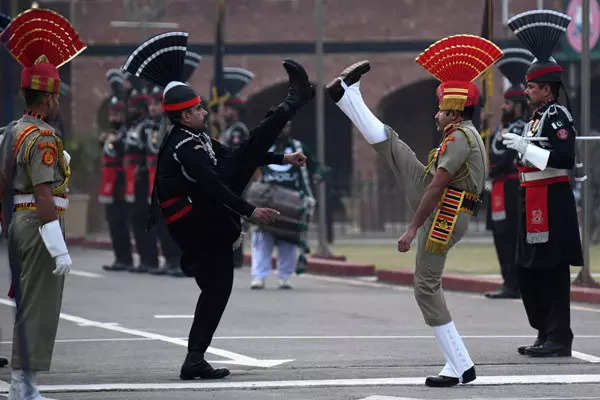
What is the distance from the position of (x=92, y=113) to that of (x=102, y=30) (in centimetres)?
201

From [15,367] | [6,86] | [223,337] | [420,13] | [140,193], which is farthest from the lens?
[420,13]

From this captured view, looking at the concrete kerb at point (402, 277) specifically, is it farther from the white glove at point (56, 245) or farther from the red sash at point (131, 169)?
the white glove at point (56, 245)

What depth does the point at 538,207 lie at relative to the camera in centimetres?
1041

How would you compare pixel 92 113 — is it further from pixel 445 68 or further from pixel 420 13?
pixel 445 68

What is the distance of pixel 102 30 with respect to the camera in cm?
3488

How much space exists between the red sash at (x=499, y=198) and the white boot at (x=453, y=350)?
242 inches

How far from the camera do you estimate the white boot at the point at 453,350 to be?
29.1 feet

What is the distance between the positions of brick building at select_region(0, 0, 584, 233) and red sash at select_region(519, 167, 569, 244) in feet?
75.9

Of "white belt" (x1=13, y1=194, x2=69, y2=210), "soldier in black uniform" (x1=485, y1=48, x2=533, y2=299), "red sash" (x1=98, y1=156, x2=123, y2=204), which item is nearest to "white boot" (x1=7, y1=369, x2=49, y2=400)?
"white belt" (x1=13, y1=194, x2=69, y2=210)

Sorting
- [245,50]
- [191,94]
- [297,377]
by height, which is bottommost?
[297,377]

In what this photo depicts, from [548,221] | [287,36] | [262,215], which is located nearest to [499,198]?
[548,221]

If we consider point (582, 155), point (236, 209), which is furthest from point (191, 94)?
point (582, 155)

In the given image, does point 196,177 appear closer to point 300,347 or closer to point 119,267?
point 300,347

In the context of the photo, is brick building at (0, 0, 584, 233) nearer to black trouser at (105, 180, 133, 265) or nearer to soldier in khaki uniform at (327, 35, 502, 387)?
black trouser at (105, 180, 133, 265)
